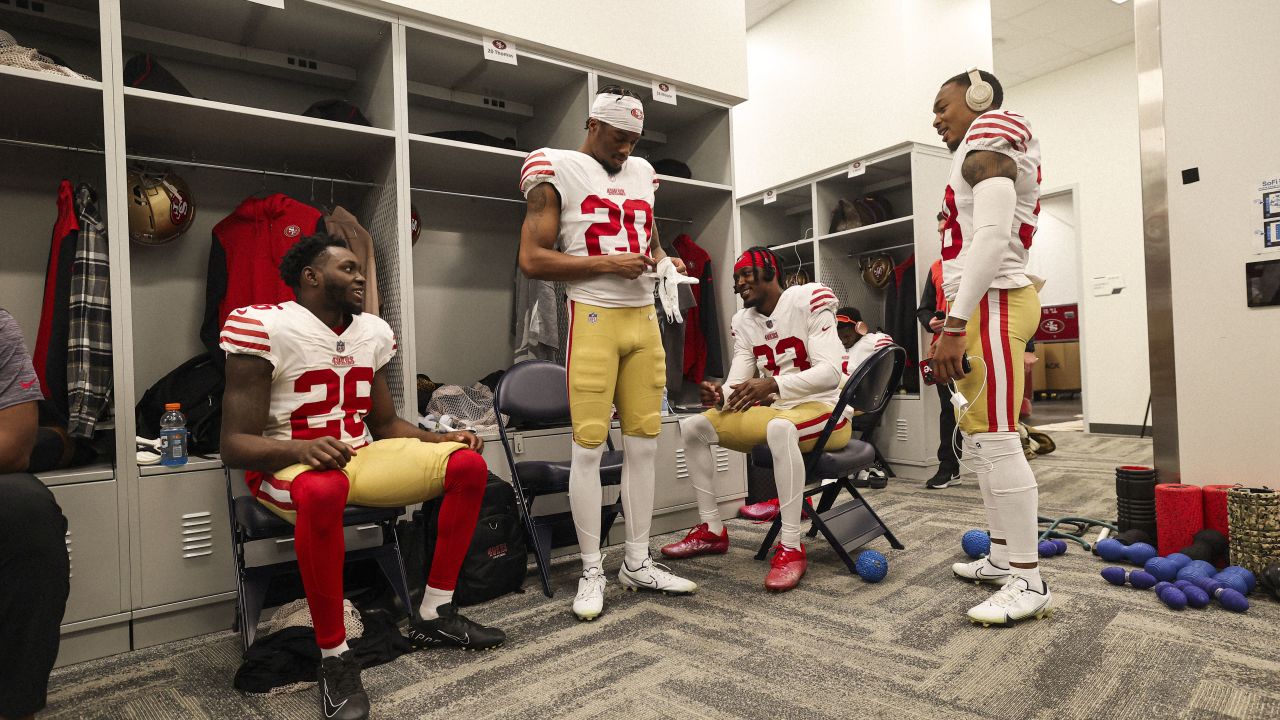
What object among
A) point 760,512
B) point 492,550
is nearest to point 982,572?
point 760,512

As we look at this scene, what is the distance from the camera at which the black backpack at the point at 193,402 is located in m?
2.56

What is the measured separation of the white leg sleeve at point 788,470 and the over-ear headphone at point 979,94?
122 centimetres

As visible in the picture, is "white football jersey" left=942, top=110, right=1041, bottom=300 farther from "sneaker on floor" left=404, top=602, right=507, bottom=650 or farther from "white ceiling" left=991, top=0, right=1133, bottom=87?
"white ceiling" left=991, top=0, right=1133, bottom=87

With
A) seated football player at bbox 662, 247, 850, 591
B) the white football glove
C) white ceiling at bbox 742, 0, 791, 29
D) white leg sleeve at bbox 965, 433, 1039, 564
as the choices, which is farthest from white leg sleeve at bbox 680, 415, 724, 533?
white ceiling at bbox 742, 0, 791, 29

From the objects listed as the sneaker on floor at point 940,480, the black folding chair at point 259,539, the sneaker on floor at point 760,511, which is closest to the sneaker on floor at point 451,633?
the black folding chair at point 259,539

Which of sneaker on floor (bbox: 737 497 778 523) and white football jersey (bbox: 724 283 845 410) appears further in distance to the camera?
sneaker on floor (bbox: 737 497 778 523)

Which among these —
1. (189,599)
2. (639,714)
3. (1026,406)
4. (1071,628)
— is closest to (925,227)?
(1026,406)

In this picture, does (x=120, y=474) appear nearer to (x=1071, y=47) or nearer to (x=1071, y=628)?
(x=1071, y=628)

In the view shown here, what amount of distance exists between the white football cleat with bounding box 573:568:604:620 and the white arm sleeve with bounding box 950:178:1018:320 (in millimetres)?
1419

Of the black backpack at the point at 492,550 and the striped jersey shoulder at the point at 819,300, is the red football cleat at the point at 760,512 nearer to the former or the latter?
the striped jersey shoulder at the point at 819,300

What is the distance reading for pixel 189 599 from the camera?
2273 mm

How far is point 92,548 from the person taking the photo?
2.12 m

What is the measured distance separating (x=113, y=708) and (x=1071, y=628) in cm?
258

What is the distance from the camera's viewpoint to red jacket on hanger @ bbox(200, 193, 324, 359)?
9.24 feet
